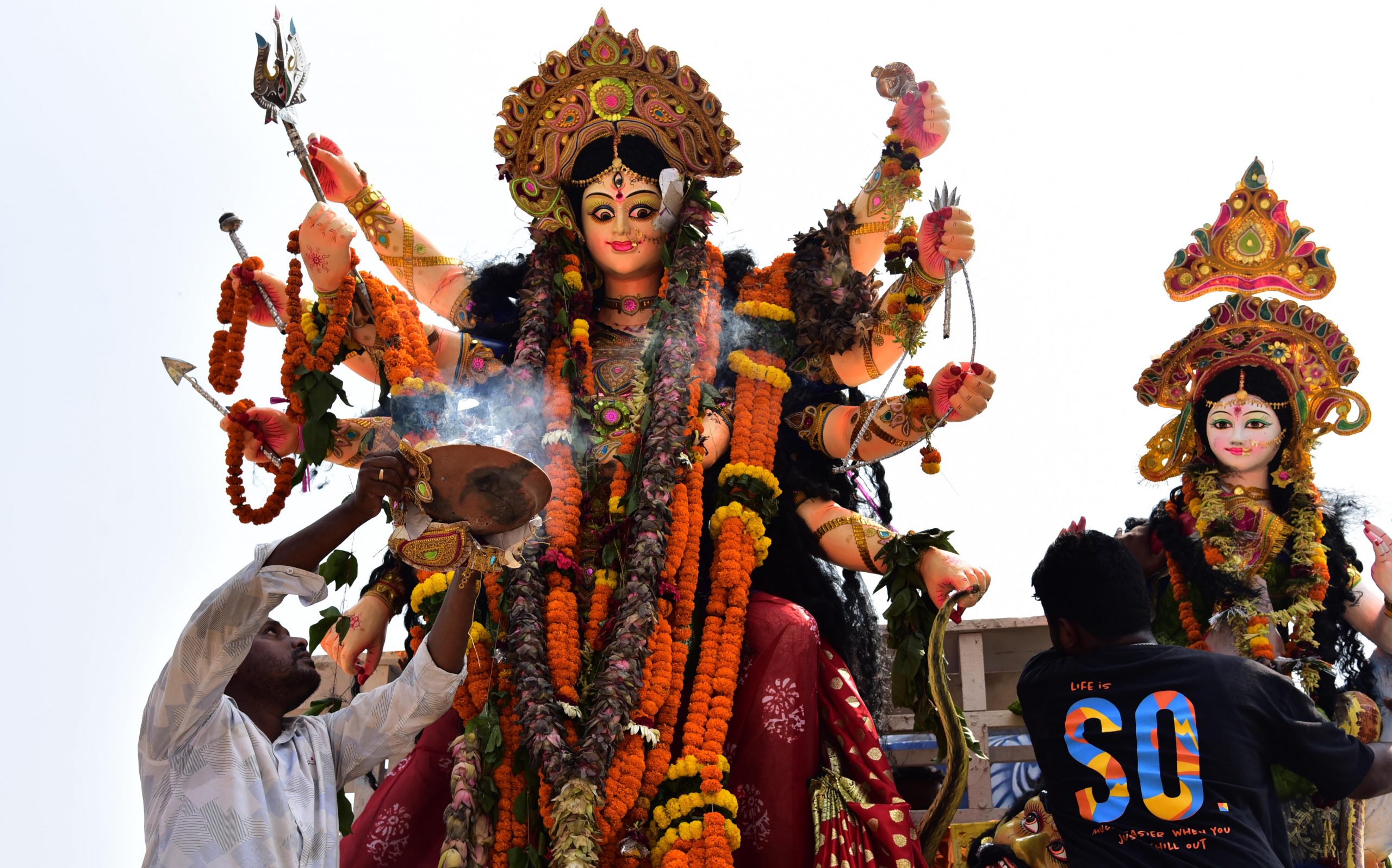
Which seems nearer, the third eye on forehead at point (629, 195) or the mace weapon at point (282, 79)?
the mace weapon at point (282, 79)

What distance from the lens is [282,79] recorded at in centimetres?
437

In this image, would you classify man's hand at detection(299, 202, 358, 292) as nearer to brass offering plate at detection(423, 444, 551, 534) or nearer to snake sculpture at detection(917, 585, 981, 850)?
brass offering plate at detection(423, 444, 551, 534)

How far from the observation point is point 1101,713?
3.78m

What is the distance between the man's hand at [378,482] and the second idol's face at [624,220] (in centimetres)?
217

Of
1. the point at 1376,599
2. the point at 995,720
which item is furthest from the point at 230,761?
the point at 1376,599

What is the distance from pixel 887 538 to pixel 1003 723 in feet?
3.62

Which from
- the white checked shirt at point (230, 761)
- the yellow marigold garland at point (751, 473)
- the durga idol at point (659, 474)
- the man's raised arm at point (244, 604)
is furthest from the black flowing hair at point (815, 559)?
the man's raised arm at point (244, 604)

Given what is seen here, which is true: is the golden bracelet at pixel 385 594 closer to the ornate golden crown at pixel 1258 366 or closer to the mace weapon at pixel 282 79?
the mace weapon at pixel 282 79

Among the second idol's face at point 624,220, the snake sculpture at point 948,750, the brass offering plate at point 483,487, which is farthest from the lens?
the second idol's face at point 624,220

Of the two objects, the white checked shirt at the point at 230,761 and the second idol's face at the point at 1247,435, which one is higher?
the second idol's face at the point at 1247,435

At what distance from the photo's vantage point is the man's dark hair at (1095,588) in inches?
156

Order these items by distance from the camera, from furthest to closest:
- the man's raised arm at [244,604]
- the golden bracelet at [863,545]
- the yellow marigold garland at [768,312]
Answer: the yellow marigold garland at [768,312]
the golden bracelet at [863,545]
the man's raised arm at [244,604]

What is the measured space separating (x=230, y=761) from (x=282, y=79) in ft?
6.84

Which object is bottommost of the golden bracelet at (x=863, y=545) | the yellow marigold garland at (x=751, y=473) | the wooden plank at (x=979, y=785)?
the wooden plank at (x=979, y=785)
